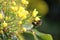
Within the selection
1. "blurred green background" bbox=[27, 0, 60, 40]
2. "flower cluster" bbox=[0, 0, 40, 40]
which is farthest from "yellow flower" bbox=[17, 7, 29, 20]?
"blurred green background" bbox=[27, 0, 60, 40]

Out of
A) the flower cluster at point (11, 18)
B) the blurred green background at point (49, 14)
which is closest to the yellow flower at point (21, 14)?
the flower cluster at point (11, 18)

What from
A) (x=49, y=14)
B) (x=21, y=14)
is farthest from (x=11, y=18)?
(x=49, y=14)

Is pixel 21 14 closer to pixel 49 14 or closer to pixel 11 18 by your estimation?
pixel 11 18

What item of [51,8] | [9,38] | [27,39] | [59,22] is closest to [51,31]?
[59,22]

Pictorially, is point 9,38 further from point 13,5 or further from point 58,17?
point 58,17

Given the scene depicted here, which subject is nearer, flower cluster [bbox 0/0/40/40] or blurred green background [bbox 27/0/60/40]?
flower cluster [bbox 0/0/40/40]

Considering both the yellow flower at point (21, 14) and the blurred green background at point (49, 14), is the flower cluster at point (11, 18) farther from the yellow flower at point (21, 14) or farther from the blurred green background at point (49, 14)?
the blurred green background at point (49, 14)

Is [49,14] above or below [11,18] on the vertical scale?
below

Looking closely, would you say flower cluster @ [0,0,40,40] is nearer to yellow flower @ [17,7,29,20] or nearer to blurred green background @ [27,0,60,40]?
yellow flower @ [17,7,29,20]

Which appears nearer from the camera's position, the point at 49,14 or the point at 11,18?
the point at 11,18
